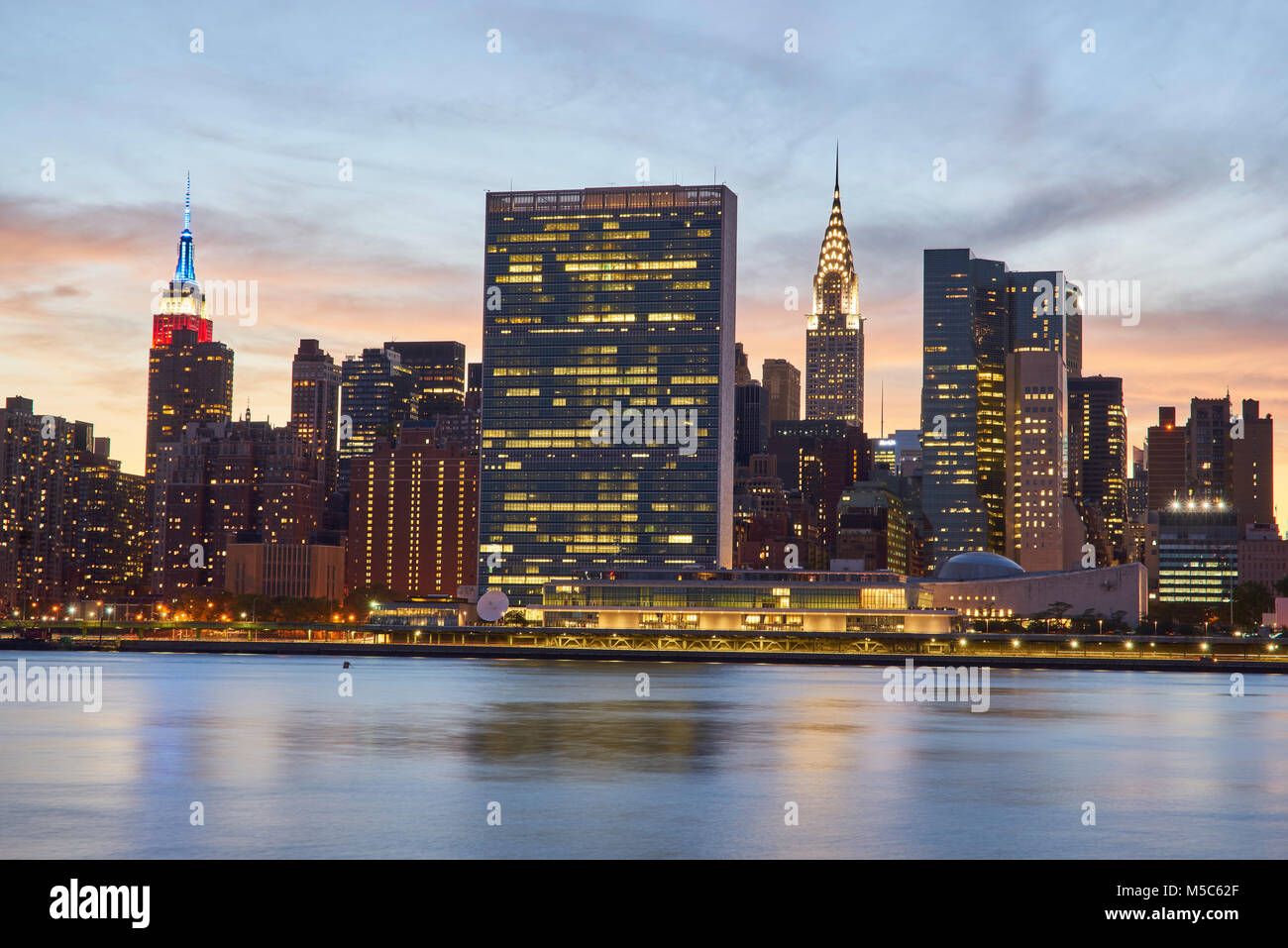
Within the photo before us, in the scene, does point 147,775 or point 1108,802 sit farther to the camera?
point 147,775

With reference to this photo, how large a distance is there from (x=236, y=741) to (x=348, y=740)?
5.80 metres

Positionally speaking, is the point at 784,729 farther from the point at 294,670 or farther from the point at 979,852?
the point at 294,670

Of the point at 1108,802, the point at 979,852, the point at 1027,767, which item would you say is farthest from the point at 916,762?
the point at 979,852

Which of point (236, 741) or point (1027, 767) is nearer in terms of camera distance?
point (1027, 767)

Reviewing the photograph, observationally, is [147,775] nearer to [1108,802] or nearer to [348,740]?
[348,740]

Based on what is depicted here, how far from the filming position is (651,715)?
327ft
